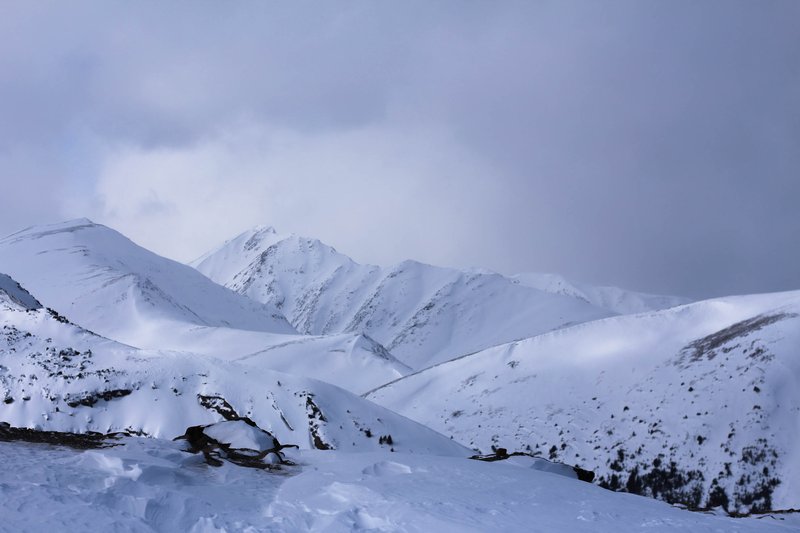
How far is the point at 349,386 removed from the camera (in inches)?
2138

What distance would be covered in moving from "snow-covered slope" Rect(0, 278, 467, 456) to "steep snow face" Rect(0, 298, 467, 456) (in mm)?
34

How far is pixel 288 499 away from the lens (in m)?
7.09

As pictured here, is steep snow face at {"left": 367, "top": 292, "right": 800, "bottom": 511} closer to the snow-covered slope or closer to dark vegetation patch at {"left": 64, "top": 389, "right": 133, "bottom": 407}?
the snow-covered slope

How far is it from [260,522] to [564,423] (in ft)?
81.2

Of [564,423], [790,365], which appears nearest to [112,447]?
[564,423]

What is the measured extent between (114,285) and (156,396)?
64.8 metres

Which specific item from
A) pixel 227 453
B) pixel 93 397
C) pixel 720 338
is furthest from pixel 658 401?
pixel 227 453

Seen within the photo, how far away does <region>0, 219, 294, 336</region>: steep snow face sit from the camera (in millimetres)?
73125

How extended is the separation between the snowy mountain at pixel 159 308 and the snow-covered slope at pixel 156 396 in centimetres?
2924

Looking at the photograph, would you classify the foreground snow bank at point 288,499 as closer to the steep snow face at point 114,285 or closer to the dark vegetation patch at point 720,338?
the dark vegetation patch at point 720,338

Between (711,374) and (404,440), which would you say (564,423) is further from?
(404,440)

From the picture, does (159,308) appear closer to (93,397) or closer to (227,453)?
(93,397)

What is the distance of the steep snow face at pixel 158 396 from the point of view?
2083 centimetres

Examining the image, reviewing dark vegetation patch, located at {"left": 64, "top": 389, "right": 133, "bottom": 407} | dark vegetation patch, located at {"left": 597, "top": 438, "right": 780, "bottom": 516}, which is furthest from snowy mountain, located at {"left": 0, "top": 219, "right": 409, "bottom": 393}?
dark vegetation patch, located at {"left": 64, "top": 389, "right": 133, "bottom": 407}
